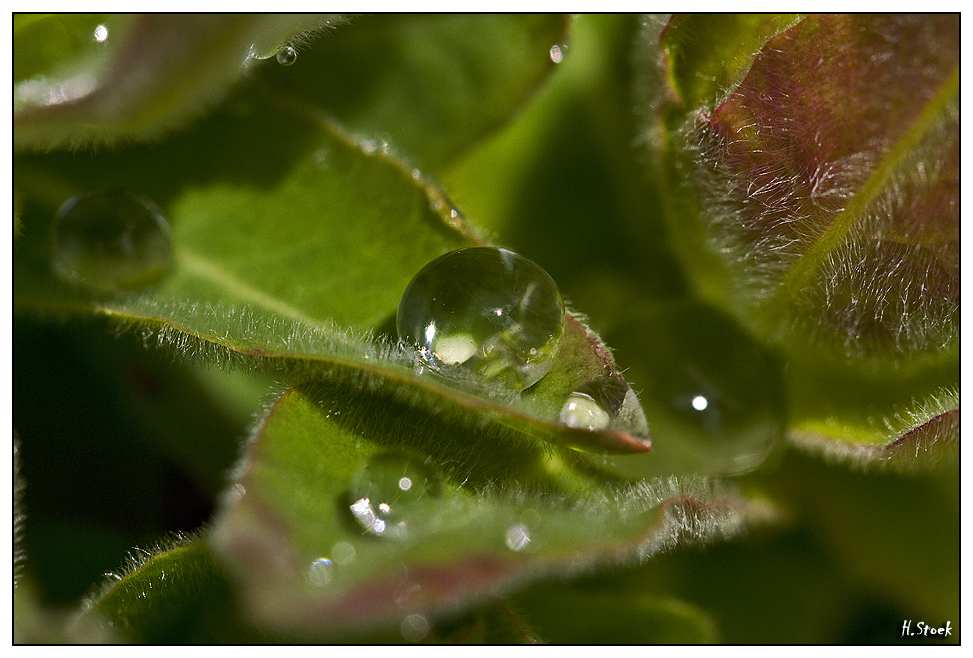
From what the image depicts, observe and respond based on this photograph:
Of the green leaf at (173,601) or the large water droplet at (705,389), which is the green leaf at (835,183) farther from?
the green leaf at (173,601)

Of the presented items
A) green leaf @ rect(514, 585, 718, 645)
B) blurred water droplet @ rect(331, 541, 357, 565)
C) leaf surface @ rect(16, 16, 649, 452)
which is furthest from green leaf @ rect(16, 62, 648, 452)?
green leaf @ rect(514, 585, 718, 645)

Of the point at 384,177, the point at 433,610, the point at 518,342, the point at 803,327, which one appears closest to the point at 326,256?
the point at 384,177

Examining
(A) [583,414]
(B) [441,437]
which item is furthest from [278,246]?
(A) [583,414]

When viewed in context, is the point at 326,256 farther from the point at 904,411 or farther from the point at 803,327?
the point at 904,411

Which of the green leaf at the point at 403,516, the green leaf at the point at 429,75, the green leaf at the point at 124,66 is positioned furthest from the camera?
the green leaf at the point at 429,75

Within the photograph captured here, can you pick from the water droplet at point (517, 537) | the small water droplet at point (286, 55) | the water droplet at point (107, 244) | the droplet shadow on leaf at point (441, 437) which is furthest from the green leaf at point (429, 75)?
the water droplet at point (517, 537)

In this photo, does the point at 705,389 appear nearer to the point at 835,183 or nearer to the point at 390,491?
the point at 835,183
